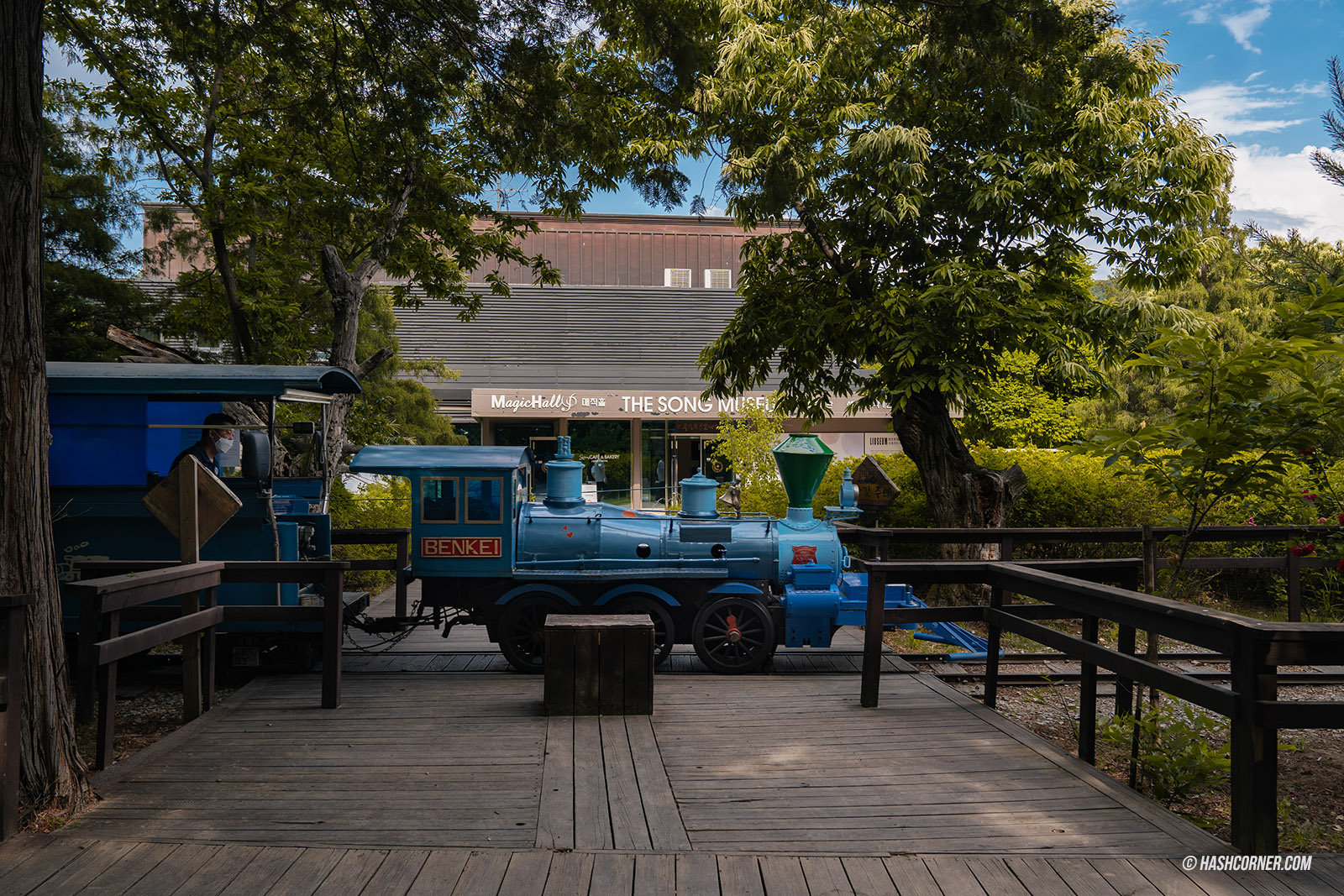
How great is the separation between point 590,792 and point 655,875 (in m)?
1.04

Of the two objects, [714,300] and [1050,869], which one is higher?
[714,300]

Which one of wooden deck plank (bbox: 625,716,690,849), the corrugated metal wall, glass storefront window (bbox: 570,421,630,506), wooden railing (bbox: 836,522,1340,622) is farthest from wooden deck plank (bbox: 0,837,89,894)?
the corrugated metal wall

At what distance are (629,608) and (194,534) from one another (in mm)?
3716

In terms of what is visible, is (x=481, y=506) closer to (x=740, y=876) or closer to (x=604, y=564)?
(x=604, y=564)

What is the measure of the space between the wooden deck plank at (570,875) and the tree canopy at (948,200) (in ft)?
23.1

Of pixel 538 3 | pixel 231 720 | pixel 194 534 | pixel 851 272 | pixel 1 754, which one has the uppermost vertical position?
pixel 538 3

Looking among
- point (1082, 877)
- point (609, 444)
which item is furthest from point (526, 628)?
point (609, 444)

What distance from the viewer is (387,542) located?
372 inches

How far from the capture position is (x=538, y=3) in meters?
6.34

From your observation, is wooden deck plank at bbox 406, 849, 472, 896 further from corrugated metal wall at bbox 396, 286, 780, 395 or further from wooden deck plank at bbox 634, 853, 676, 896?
corrugated metal wall at bbox 396, 286, 780, 395

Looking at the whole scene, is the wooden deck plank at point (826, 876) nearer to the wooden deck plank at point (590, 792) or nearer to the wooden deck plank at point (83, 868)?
the wooden deck plank at point (590, 792)

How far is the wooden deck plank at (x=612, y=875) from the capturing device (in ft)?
11.0

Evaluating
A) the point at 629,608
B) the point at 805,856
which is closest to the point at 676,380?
the point at 629,608

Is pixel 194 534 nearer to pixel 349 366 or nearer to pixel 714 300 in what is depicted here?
pixel 349 366
